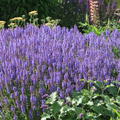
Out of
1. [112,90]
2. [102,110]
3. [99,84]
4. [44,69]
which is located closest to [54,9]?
[44,69]

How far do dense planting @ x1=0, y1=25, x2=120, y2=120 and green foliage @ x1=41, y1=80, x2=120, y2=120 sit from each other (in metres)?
0.09

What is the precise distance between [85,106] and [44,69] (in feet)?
1.83

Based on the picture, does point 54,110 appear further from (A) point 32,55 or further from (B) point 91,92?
(A) point 32,55

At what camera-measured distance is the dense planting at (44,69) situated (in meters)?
3.47

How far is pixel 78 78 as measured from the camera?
357cm

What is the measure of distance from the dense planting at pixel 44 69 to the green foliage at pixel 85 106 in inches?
3.7

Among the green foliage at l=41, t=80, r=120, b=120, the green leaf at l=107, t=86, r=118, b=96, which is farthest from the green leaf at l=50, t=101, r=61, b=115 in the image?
the green leaf at l=107, t=86, r=118, b=96

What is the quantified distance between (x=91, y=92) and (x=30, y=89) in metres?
0.58

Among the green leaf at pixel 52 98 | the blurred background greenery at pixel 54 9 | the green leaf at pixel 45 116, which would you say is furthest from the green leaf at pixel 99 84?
the blurred background greenery at pixel 54 9

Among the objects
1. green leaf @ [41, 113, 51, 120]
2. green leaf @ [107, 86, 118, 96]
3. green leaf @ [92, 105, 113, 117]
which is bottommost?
green leaf @ [41, 113, 51, 120]

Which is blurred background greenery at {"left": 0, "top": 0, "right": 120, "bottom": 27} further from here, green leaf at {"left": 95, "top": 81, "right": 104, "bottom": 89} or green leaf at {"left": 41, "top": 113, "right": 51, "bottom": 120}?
green leaf at {"left": 41, "top": 113, "right": 51, "bottom": 120}

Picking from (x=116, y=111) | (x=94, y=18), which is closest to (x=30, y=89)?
(x=116, y=111)

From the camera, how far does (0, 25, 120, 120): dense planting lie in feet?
11.4

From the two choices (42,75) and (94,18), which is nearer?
(42,75)
